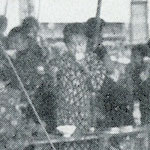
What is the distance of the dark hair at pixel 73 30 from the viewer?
2830 millimetres

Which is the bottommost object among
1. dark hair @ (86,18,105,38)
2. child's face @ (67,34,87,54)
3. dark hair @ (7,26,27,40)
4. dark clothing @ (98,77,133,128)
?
dark clothing @ (98,77,133,128)

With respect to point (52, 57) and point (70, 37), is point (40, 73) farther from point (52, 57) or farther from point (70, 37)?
point (70, 37)

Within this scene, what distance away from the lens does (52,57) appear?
2.65 meters

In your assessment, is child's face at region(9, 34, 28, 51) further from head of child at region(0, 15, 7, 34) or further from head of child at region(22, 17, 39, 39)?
head of child at region(0, 15, 7, 34)

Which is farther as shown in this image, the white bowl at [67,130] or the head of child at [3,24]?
the head of child at [3,24]

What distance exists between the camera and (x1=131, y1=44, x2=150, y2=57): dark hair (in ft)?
9.82

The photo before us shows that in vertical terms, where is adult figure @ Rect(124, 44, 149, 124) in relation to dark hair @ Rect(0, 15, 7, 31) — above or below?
below

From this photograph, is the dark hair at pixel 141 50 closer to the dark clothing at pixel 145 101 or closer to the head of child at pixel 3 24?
the dark clothing at pixel 145 101

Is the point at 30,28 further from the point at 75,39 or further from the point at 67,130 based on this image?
the point at 67,130

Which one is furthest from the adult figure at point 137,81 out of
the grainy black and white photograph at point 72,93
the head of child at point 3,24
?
the head of child at point 3,24

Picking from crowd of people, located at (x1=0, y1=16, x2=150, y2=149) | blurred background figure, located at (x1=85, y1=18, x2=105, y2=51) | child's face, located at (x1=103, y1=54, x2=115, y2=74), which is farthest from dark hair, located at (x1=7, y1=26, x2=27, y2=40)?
child's face, located at (x1=103, y1=54, x2=115, y2=74)

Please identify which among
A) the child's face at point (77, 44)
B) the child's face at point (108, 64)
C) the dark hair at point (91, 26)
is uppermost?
the dark hair at point (91, 26)

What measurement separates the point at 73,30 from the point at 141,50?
1.92 ft

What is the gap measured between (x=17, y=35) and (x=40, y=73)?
0.41 m
